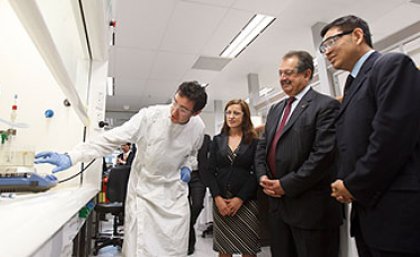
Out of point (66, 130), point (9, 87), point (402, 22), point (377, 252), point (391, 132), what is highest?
point (402, 22)

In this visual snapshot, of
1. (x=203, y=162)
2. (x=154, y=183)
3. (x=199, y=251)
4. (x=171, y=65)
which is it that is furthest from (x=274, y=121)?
(x=171, y=65)

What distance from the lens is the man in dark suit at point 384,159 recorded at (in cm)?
82

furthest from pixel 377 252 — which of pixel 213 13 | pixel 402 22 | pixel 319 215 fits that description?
pixel 402 22

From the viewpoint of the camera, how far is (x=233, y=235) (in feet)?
5.39

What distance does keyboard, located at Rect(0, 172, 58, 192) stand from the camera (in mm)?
1097

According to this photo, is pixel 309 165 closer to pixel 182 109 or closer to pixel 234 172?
pixel 234 172

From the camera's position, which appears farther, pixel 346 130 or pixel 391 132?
pixel 346 130

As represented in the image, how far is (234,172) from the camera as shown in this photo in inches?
67.4

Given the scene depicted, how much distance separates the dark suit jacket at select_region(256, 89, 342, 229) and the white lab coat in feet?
1.82

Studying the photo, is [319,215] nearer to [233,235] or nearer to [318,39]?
[233,235]

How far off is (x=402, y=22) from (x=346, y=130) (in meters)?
3.56

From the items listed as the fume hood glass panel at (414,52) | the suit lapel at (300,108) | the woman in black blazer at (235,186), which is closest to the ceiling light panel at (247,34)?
the fume hood glass panel at (414,52)

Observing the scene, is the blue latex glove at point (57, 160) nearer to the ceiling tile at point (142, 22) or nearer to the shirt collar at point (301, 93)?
the shirt collar at point (301, 93)

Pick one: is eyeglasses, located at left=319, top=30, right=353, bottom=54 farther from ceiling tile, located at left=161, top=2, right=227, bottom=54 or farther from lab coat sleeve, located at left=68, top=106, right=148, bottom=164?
ceiling tile, located at left=161, top=2, right=227, bottom=54
